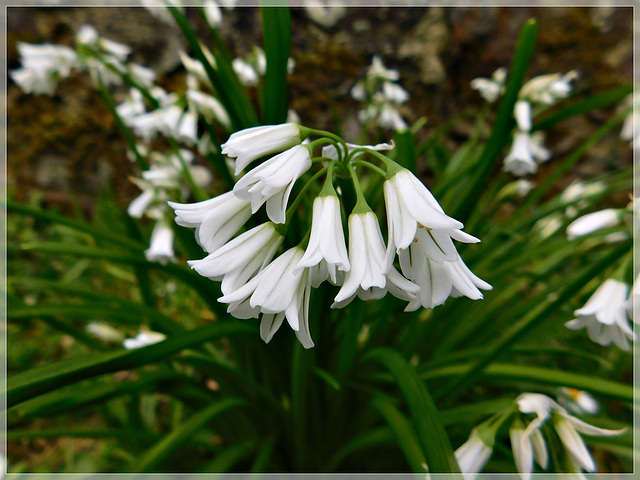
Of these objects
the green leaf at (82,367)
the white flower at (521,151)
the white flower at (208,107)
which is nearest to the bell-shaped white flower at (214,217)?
the green leaf at (82,367)

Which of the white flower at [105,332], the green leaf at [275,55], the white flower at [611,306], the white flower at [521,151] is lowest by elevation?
the white flower at [611,306]

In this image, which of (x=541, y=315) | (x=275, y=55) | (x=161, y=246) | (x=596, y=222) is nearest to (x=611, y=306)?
(x=541, y=315)

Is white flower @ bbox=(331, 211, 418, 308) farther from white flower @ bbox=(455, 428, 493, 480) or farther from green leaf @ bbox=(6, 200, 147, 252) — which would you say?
green leaf @ bbox=(6, 200, 147, 252)

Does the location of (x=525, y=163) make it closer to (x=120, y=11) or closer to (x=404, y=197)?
(x=404, y=197)

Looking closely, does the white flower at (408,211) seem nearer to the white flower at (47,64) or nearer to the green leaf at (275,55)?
the green leaf at (275,55)

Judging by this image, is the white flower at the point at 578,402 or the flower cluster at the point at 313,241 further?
the white flower at the point at 578,402

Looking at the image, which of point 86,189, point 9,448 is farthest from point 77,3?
point 9,448
